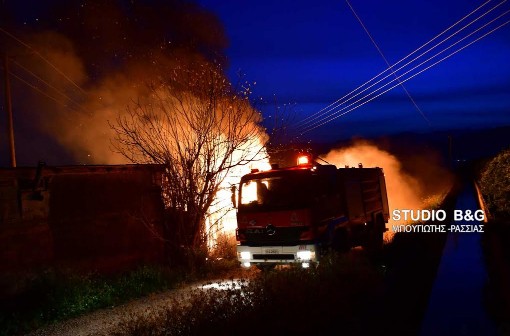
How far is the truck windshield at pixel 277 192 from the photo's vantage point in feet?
34.3

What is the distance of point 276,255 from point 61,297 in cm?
432

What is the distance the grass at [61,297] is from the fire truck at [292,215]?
7.08ft

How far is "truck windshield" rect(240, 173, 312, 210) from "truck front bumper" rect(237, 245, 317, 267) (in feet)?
2.89

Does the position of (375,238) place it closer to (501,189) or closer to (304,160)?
(304,160)

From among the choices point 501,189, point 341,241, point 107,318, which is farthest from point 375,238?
point 107,318

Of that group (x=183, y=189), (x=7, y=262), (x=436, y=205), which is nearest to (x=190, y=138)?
(x=183, y=189)

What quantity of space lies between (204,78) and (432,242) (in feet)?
26.2

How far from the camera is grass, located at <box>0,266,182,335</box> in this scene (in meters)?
8.47

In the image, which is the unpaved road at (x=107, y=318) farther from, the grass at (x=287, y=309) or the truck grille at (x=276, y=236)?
the truck grille at (x=276, y=236)

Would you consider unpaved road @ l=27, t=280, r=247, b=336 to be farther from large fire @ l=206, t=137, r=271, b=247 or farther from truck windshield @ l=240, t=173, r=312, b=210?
large fire @ l=206, t=137, r=271, b=247

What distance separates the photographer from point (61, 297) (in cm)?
903

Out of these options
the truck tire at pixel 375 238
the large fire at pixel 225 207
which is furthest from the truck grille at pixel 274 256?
the truck tire at pixel 375 238

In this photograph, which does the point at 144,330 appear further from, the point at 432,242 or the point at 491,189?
the point at 491,189

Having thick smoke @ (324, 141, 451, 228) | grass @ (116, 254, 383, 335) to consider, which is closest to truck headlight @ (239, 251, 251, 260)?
grass @ (116, 254, 383, 335)
